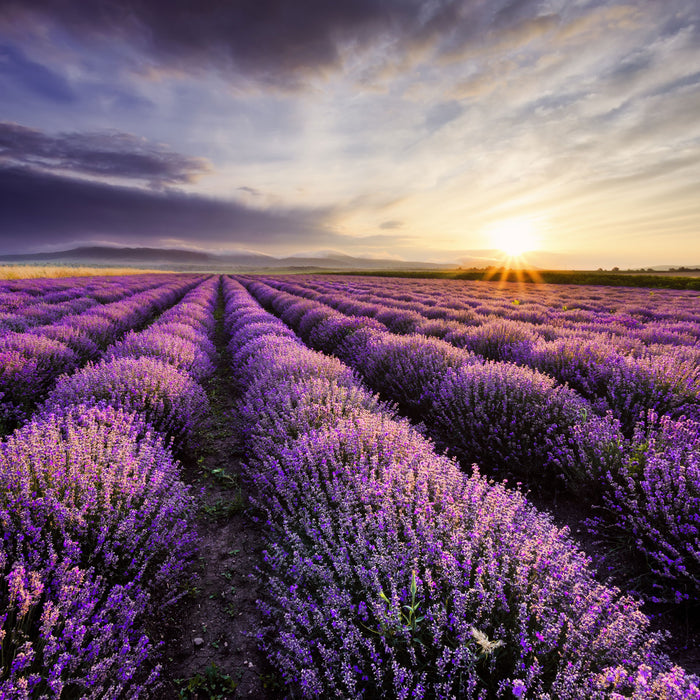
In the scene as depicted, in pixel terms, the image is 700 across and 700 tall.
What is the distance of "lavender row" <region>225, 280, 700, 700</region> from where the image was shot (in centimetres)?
119

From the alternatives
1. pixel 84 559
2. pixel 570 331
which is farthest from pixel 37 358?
pixel 570 331

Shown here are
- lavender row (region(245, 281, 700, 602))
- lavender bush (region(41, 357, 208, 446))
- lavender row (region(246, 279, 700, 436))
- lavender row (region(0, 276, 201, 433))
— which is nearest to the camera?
lavender row (region(245, 281, 700, 602))

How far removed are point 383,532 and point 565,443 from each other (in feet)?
7.73

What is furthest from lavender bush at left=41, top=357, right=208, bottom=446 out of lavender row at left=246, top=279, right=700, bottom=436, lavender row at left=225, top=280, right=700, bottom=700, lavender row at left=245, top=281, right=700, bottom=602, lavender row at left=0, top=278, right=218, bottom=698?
lavender row at left=246, top=279, right=700, bottom=436

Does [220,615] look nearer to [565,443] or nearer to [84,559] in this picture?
[84,559]

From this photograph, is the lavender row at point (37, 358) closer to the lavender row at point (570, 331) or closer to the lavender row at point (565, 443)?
the lavender row at point (565, 443)

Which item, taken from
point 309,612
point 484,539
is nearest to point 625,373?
point 484,539

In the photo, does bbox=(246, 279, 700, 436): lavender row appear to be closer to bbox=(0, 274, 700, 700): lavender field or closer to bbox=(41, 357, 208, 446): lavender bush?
bbox=(0, 274, 700, 700): lavender field

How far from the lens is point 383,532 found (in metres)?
1.62

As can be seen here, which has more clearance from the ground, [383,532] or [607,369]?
[607,369]

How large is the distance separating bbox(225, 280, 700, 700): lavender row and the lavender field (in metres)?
0.01

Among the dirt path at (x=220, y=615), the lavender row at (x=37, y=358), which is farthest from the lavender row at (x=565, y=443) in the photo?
the lavender row at (x=37, y=358)

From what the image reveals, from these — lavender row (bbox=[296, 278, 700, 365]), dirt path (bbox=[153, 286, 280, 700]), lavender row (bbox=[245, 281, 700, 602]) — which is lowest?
dirt path (bbox=[153, 286, 280, 700])

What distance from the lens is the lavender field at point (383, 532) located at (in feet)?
4.16
